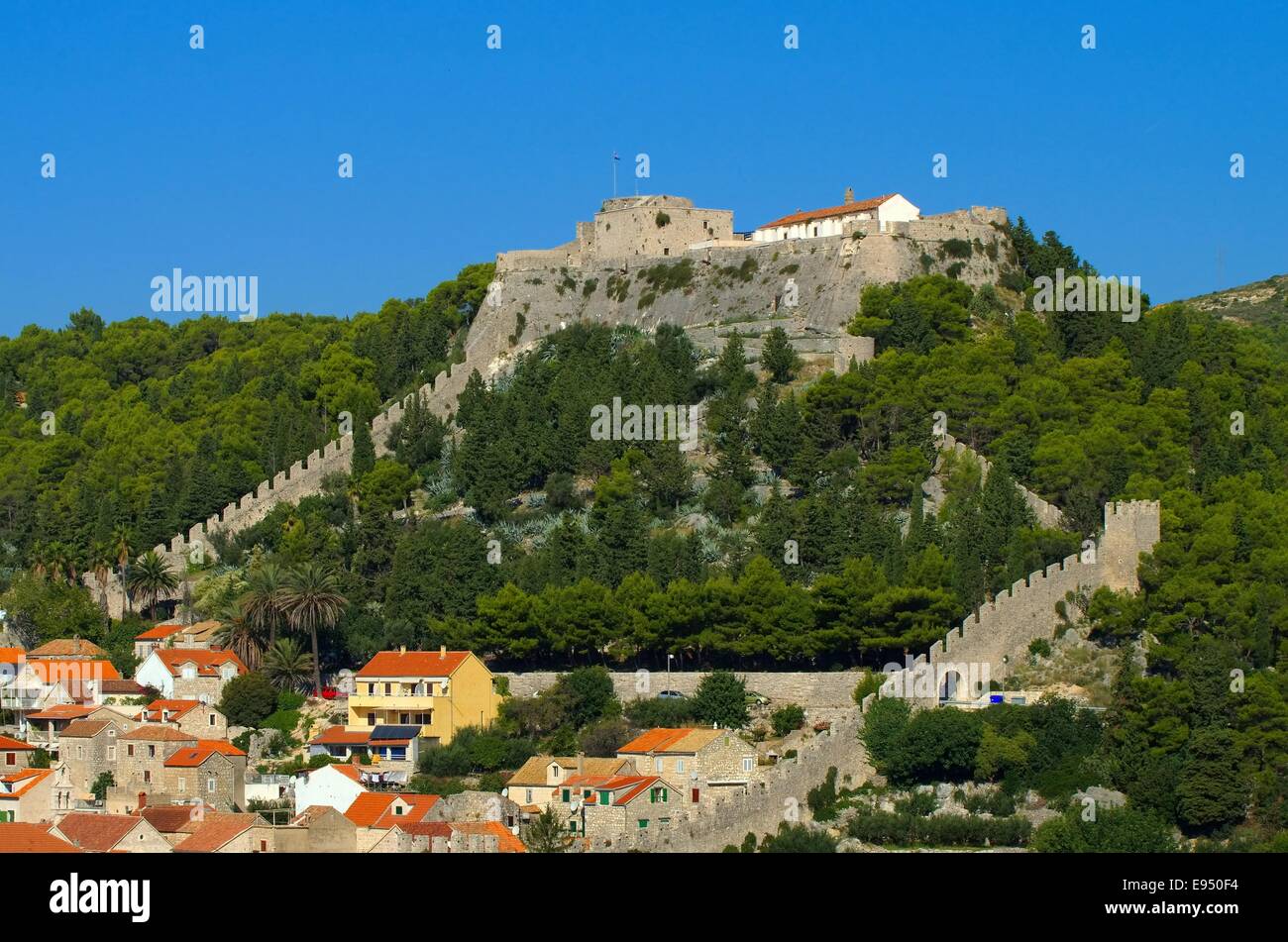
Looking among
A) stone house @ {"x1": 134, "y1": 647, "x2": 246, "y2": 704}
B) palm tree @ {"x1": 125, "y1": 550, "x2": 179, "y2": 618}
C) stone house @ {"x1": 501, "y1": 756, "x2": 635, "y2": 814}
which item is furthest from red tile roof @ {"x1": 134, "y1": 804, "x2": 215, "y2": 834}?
palm tree @ {"x1": 125, "y1": 550, "x2": 179, "y2": 618}

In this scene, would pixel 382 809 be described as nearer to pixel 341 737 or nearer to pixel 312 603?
pixel 341 737

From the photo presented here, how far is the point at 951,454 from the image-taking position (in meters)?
56.2

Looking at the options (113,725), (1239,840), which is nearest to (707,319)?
(113,725)

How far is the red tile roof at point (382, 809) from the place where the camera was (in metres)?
39.6

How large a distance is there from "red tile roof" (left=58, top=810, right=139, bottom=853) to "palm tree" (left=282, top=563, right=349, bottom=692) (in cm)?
1214

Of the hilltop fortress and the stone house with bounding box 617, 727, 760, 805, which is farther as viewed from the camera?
the hilltop fortress

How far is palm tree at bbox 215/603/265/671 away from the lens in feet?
173

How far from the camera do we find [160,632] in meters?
56.3

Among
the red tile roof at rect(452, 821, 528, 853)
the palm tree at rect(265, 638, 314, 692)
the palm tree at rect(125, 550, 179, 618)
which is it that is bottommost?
the red tile roof at rect(452, 821, 528, 853)

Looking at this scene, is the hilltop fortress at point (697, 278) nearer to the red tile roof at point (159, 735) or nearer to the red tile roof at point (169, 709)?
the red tile roof at point (169, 709)

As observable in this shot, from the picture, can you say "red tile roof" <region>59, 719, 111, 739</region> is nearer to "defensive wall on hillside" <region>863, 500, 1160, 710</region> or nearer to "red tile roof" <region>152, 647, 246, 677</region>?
"red tile roof" <region>152, 647, 246, 677</region>

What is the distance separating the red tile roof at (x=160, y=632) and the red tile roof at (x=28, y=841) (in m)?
19.2

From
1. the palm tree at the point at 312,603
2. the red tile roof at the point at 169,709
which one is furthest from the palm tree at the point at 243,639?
the red tile roof at the point at 169,709

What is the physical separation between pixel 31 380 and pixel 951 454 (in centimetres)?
4782
